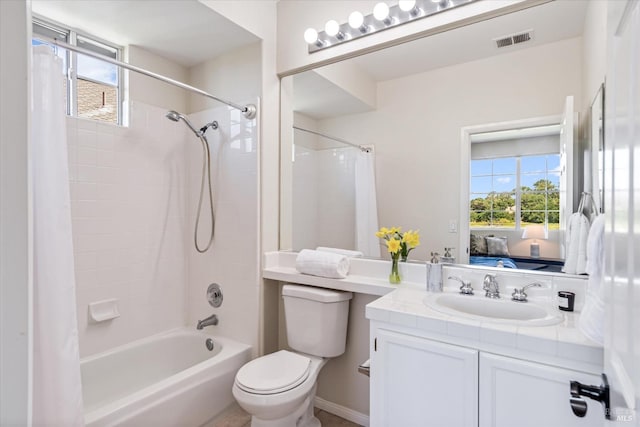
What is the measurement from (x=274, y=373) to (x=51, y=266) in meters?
1.14

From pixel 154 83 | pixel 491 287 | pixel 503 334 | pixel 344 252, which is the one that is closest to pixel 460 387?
pixel 503 334

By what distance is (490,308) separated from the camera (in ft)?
4.99

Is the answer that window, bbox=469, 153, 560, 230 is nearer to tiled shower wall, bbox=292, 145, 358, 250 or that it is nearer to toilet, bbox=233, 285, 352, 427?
tiled shower wall, bbox=292, 145, 358, 250

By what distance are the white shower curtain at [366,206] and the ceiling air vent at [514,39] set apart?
0.84 meters

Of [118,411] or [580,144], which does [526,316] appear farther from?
[118,411]

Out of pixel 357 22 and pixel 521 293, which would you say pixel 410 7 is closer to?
pixel 357 22

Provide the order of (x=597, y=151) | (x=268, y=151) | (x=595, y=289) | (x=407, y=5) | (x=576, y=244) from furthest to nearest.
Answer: (x=268, y=151) < (x=407, y=5) < (x=576, y=244) < (x=597, y=151) < (x=595, y=289)

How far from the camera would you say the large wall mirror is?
1.53 m

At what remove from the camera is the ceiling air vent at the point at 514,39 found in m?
1.58

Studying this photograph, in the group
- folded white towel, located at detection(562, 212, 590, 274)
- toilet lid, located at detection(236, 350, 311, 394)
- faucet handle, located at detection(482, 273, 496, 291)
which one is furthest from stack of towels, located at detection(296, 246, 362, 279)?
folded white towel, located at detection(562, 212, 590, 274)

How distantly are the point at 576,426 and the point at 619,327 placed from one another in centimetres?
68

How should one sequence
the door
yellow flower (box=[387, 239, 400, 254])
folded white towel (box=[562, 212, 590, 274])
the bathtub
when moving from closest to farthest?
the door < folded white towel (box=[562, 212, 590, 274]) < the bathtub < yellow flower (box=[387, 239, 400, 254])

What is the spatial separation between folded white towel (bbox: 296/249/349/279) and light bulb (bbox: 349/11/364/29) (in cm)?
133

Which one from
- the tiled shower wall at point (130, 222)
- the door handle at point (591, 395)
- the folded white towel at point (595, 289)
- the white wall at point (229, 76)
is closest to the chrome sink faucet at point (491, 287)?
the folded white towel at point (595, 289)
